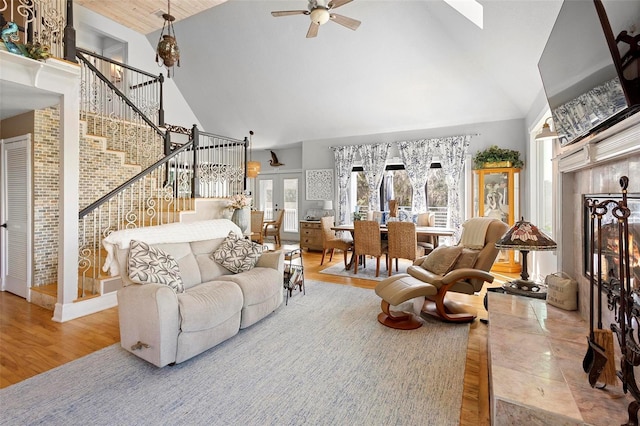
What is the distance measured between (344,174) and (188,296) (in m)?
5.35

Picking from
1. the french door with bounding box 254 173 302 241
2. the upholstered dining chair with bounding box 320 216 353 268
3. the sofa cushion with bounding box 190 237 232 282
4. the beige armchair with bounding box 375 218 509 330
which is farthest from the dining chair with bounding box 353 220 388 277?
the french door with bounding box 254 173 302 241

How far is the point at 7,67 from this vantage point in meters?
2.76

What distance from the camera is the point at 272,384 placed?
2102 millimetres

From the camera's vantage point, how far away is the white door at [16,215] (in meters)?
3.82

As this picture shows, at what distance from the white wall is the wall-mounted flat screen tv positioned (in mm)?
7318

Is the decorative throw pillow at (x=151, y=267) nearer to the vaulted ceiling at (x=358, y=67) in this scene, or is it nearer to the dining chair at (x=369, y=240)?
the dining chair at (x=369, y=240)

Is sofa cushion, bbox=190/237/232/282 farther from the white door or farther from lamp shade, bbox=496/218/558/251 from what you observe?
lamp shade, bbox=496/218/558/251

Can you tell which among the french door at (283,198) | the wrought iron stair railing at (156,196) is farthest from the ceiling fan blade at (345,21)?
the french door at (283,198)

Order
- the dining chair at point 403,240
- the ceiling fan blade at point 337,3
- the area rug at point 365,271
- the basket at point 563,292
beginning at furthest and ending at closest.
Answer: the area rug at point 365,271 → the dining chair at point 403,240 → the ceiling fan blade at point 337,3 → the basket at point 563,292

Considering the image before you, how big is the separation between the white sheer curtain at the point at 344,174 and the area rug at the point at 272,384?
14.8ft

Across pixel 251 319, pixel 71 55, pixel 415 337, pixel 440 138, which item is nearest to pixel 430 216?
pixel 440 138

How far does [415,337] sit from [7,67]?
450 centimetres

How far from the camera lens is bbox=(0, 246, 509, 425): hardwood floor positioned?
2047 millimetres

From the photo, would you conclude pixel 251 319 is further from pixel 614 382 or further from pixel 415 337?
pixel 614 382
